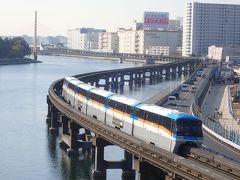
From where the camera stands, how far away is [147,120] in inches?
1201

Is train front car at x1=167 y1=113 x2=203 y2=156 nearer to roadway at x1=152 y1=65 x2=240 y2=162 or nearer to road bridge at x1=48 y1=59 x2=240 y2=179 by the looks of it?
road bridge at x1=48 y1=59 x2=240 y2=179

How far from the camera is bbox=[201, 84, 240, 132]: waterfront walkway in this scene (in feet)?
167

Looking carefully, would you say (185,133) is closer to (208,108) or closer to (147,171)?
(147,171)

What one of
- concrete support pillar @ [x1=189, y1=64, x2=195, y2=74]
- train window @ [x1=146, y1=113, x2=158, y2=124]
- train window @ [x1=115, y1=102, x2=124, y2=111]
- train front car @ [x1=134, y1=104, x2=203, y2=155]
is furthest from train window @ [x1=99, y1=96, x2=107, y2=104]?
concrete support pillar @ [x1=189, y1=64, x2=195, y2=74]

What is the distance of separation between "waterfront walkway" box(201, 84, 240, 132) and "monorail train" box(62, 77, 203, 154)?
11.5 meters

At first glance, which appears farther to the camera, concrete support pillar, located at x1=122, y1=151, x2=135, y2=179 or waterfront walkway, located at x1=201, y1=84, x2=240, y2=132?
waterfront walkway, located at x1=201, y1=84, x2=240, y2=132

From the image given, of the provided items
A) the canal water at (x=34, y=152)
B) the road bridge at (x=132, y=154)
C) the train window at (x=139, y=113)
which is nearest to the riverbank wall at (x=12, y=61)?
the canal water at (x=34, y=152)

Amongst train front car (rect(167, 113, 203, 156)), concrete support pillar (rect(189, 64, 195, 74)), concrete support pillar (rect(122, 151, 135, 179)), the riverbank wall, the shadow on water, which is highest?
Result: train front car (rect(167, 113, 203, 156))

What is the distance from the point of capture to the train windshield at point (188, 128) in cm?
2730

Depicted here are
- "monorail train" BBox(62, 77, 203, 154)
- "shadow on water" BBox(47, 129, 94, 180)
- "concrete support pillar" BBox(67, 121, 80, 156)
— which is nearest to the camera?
"monorail train" BBox(62, 77, 203, 154)

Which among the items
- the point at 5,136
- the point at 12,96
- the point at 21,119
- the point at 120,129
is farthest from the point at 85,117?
the point at 12,96

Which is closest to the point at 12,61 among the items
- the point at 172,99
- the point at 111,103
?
the point at 172,99

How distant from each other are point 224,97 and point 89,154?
42331 mm

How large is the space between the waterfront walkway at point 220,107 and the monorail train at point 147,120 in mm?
11499
